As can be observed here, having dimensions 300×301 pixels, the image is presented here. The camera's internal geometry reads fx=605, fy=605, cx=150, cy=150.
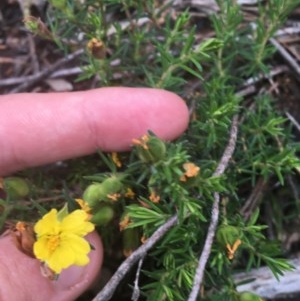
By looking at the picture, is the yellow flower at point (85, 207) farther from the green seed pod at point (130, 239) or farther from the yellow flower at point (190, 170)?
the yellow flower at point (190, 170)

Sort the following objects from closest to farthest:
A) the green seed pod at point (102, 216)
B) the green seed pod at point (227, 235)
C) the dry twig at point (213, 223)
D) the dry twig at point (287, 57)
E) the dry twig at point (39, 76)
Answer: the dry twig at point (213, 223) → the green seed pod at point (227, 235) → the green seed pod at point (102, 216) → the dry twig at point (287, 57) → the dry twig at point (39, 76)

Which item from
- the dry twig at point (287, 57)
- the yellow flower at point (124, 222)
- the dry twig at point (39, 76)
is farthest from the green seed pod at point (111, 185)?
the dry twig at point (287, 57)

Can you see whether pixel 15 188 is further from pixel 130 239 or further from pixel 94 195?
pixel 130 239

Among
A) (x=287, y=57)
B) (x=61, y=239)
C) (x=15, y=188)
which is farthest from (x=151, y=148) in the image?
(x=287, y=57)

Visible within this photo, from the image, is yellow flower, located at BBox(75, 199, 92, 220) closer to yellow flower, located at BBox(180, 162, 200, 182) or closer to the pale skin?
the pale skin

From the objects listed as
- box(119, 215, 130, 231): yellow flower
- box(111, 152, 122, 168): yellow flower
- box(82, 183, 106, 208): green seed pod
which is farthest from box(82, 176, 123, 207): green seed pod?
box(111, 152, 122, 168): yellow flower
